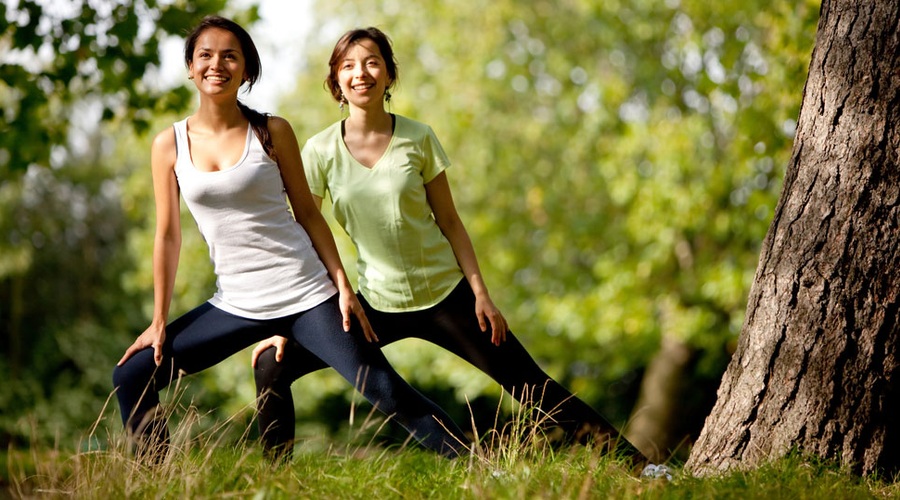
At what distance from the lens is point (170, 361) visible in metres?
3.19

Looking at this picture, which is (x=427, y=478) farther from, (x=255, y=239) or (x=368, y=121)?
(x=368, y=121)

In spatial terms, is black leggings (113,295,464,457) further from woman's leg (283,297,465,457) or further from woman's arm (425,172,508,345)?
woman's arm (425,172,508,345)

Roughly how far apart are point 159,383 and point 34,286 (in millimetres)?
16997

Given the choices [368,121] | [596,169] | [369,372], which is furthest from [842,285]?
[596,169]

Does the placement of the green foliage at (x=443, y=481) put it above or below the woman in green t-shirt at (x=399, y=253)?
below

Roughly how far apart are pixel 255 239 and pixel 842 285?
1.90m

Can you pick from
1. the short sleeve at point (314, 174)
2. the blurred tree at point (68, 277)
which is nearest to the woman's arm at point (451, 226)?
the short sleeve at point (314, 174)

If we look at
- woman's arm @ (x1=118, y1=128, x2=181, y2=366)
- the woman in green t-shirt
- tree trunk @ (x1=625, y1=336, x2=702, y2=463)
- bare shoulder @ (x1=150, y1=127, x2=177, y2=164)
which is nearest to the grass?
the woman in green t-shirt

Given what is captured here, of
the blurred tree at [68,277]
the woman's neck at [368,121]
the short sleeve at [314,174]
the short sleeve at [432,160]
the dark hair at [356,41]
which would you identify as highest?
the dark hair at [356,41]

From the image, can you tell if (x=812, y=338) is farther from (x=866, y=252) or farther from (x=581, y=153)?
(x=581, y=153)

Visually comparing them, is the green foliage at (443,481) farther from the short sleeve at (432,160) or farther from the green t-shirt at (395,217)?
the short sleeve at (432,160)

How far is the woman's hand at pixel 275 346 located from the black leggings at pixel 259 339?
17 centimetres

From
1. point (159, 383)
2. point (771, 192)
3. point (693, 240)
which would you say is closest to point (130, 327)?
point (693, 240)

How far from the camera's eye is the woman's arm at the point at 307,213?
3.19 meters
